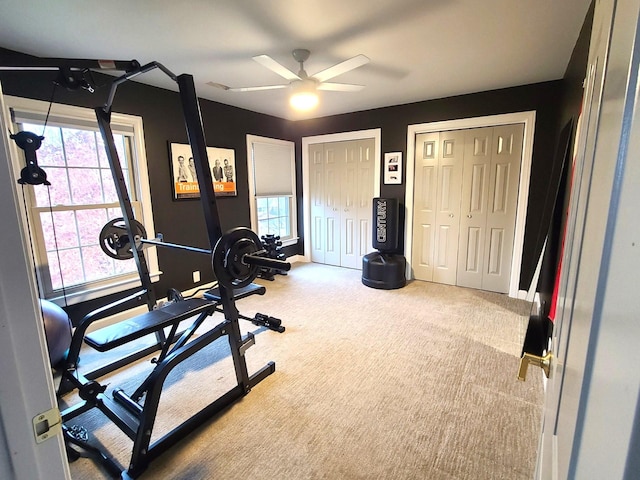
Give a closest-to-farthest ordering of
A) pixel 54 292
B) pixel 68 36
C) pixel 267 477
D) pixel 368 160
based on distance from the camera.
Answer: pixel 267 477 < pixel 68 36 < pixel 54 292 < pixel 368 160

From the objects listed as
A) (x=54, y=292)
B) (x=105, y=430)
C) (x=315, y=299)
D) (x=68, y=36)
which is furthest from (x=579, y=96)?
(x=54, y=292)

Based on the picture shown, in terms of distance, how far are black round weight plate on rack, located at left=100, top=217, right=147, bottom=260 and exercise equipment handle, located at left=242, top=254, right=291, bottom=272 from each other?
1.17 meters

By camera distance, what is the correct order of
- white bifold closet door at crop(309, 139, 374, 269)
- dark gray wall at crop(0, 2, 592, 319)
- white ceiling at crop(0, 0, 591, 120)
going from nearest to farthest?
white ceiling at crop(0, 0, 591, 120), dark gray wall at crop(0, 2, 592, 319), white bifold closet door at crop(309, 139, 374, 269)

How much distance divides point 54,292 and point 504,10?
4.08 metres

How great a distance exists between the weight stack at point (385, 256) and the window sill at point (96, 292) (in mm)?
2676

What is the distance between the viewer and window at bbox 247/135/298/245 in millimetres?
4590

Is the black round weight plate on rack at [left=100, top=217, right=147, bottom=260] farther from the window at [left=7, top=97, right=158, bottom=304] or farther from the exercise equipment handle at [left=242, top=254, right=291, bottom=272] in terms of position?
the exercise equipment handle at [left=242, top=254, right=291, bottom=272]

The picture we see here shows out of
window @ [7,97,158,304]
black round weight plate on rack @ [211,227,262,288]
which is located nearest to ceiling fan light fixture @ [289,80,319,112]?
black round weight plate on rack @ [211,227,262,288]

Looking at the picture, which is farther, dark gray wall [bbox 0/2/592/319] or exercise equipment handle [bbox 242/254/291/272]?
dark gray wall [bbox 0/2/592/319]

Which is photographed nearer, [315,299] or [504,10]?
[504,10]

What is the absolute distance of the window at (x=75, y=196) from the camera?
2482mm

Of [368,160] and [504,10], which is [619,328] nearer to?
[504,10]

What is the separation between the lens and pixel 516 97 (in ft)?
11.4

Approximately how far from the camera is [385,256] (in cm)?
423
